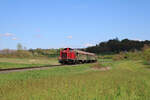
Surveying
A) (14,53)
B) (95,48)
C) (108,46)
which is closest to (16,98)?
(14,53)

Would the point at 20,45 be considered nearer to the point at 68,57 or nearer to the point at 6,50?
the point at 6,50

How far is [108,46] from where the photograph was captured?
526 feet

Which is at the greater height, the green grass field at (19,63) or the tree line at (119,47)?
the tree line at (119,47)

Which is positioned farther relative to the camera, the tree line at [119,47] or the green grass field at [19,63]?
the tree line at [119,47]

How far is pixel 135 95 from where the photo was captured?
11000mm

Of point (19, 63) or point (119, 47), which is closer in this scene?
point (19, 63)

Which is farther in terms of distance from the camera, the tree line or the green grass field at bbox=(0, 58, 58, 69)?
the tree line

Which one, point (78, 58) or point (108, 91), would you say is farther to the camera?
point (78, 58)

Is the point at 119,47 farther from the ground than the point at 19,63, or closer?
farther from the ground

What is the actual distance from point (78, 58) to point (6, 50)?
44828mm

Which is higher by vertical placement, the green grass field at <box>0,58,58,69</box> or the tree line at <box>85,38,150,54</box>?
the tree line at <box>85,38,150,54</box>

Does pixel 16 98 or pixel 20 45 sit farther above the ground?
pixel 20 45

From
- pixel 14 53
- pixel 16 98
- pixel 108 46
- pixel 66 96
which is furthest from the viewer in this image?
pixel 108 46

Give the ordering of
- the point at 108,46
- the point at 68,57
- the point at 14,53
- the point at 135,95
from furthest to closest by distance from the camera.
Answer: the point at 108,46, the point at 14,53, the point at 68,57, the point at 135,95
